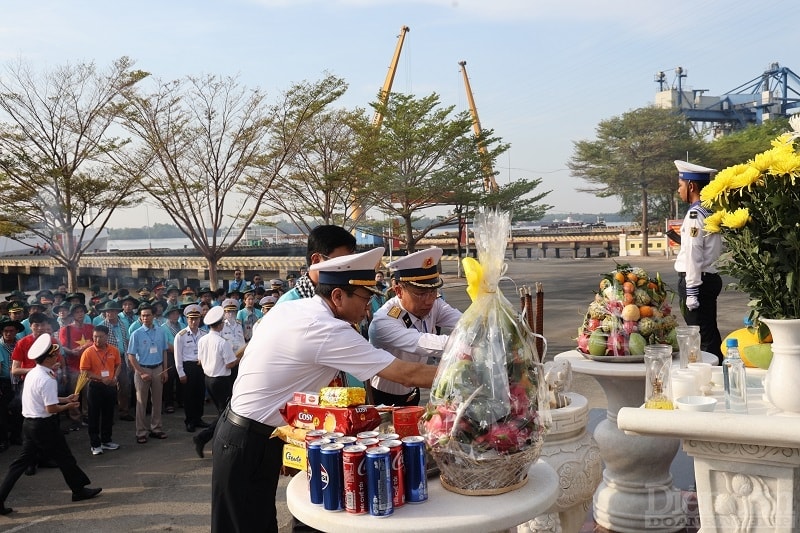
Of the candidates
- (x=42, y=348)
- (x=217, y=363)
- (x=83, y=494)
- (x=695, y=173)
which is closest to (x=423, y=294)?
(x=695, y=173)

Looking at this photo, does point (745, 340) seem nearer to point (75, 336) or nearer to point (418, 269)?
point (418, 269)

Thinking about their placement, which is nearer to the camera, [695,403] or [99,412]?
[695,403]

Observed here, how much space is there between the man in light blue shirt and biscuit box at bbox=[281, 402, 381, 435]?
6.86m

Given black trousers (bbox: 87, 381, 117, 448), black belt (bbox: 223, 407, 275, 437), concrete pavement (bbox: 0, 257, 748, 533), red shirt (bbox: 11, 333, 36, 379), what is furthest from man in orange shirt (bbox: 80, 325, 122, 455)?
black belt (bbox: 223, 407, 275, 437)

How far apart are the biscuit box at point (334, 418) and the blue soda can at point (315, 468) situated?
18cm

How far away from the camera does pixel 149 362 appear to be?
9.34m

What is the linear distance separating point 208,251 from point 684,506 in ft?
60.9

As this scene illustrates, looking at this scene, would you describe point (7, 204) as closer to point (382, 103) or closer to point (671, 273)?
point (382, 103)

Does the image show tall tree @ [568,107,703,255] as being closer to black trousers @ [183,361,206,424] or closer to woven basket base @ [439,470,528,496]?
black trousers @ [183,361,206,424]

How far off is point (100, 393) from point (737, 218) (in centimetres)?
746

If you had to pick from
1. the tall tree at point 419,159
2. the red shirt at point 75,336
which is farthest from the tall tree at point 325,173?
the red shirt at point 75,336

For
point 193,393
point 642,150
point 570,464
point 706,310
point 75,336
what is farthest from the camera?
point 642,150

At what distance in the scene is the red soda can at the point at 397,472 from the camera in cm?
210

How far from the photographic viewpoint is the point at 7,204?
677 inches
